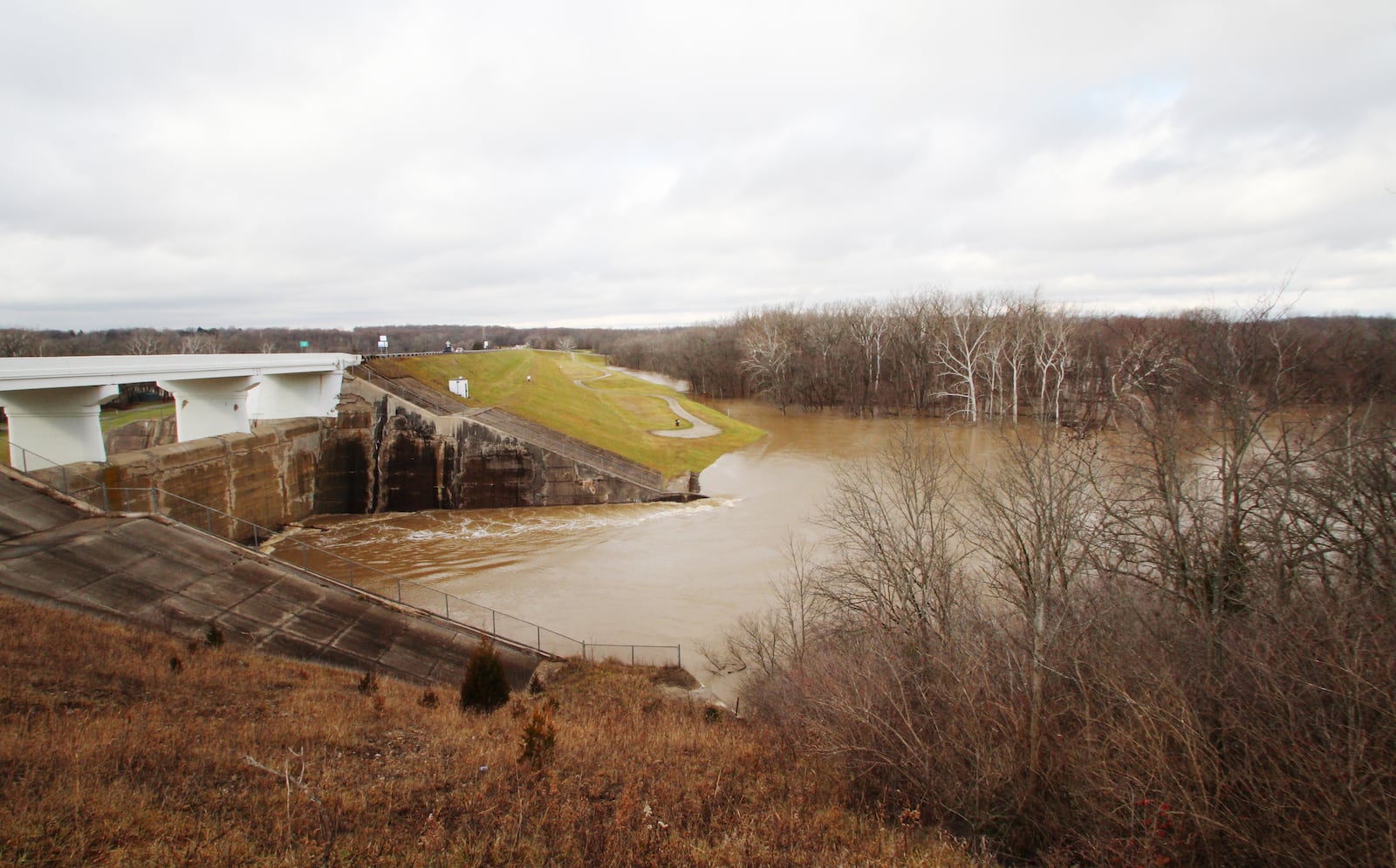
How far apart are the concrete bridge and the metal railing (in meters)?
0.88

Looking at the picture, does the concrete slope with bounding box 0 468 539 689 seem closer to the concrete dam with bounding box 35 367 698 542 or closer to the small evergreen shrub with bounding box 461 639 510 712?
the small evergreen shrub with bounding box 461 639 510 712

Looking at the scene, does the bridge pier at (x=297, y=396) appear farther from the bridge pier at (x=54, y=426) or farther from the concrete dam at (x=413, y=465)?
the bridge pier at (x=54, y=426)

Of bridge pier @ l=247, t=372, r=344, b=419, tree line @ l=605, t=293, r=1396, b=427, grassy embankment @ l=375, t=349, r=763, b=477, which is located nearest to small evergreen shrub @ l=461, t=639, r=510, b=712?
tree line @ l=605, t=293, r=1396, b=427

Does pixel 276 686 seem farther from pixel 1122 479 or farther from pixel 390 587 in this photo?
pixel 1122 479

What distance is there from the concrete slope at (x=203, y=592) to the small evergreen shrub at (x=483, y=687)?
3.11 meters

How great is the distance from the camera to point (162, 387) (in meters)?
25.4

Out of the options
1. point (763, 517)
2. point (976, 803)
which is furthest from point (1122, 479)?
point (763, 517)

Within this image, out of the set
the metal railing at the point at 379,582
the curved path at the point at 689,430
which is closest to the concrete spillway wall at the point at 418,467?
the metal railing at the point at 379,582

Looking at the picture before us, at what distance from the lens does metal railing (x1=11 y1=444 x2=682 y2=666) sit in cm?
1697

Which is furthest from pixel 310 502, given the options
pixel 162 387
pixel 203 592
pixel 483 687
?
pixel 483 687

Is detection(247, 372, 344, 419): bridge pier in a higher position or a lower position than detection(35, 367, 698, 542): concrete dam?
higher

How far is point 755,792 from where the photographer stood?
25.6 feet

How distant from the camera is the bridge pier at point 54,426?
1905 cm

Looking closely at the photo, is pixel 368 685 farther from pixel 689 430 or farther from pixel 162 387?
pixel 689 430
